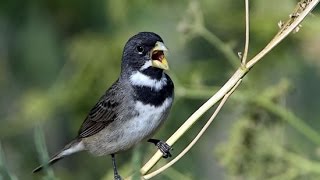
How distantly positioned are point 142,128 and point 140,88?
178 mm

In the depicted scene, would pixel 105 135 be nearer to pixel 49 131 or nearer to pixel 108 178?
pixel 108 178

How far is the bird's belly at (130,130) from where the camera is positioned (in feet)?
12.9

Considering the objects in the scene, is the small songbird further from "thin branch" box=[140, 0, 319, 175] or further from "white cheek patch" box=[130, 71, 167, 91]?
"thin branch" box=[140, 0, 319, 175]

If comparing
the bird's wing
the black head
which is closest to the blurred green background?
the bird's wing

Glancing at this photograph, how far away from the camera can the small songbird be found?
12.9 feet

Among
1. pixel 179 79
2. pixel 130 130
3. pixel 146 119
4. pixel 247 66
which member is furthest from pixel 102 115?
pixel 247 66

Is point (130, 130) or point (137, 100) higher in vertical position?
point (137, 100)

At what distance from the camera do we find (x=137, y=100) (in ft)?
13.4

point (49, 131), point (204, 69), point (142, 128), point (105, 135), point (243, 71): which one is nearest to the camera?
point (243, 71)

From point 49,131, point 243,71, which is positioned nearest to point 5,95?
point 49,131

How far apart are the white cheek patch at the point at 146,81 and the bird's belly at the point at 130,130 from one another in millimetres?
72

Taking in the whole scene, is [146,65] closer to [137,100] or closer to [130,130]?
[137,100]

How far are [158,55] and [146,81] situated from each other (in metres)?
0.11

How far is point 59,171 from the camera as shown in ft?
19.2
